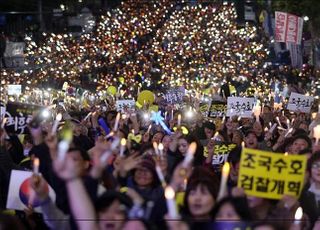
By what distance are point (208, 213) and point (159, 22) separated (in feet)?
68.6

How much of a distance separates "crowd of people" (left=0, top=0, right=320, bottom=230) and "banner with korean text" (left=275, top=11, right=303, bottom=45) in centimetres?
148

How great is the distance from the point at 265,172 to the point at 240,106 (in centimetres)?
897

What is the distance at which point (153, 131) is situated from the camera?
12609 millimetres

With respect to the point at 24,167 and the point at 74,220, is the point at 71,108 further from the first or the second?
the point at 74,220

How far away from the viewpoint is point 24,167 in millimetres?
8133

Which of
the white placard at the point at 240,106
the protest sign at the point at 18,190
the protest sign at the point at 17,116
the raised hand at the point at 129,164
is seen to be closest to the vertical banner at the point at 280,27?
the white placard at the point at 240,106

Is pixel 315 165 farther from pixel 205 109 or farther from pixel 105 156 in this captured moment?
pixel 205 109

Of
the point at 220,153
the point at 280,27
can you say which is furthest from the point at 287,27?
the point at 220,153

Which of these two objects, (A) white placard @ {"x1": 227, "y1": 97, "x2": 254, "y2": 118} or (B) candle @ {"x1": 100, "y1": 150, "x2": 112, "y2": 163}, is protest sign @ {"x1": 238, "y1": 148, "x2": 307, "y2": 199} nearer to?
(B) candle @ {"x1": 100, "y1": 150, "x2": 112, "y2": 163}

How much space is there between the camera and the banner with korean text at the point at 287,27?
2556 cm

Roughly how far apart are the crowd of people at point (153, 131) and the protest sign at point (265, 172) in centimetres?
8

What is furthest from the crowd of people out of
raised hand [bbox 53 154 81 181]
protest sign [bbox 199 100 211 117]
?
protest sign [bbox 199 100 211 117]

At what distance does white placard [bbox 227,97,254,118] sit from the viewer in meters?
14.5

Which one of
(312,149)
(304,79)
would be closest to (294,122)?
(312,149)
